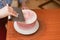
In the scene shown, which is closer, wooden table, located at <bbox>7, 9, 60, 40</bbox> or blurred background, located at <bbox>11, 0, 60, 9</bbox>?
wooden table, located at <bbox>7, 9, 60, 40</bbox>

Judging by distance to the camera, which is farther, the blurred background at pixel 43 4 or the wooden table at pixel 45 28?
the blurred background at pixel 43 4

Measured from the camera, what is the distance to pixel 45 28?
0.91 meters

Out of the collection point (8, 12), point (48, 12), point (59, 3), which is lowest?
point (59, 3)

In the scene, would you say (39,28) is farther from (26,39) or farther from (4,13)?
(4,13)

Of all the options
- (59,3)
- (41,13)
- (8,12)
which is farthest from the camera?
(59,3)

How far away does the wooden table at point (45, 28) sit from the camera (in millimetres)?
856

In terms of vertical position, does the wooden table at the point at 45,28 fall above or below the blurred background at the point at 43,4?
above

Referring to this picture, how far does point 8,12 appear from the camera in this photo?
2.68 ft

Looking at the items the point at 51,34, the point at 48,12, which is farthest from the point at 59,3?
the point at 51,34

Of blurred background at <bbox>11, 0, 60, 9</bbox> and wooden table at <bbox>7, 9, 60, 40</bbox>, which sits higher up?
wooden table at <bbox>7, 9, 60, 40</bbox>

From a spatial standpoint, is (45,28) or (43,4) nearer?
(45,28)

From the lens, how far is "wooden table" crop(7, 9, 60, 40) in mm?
856

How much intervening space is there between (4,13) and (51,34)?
0.30m

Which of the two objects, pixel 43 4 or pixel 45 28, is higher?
pixel 45 28
